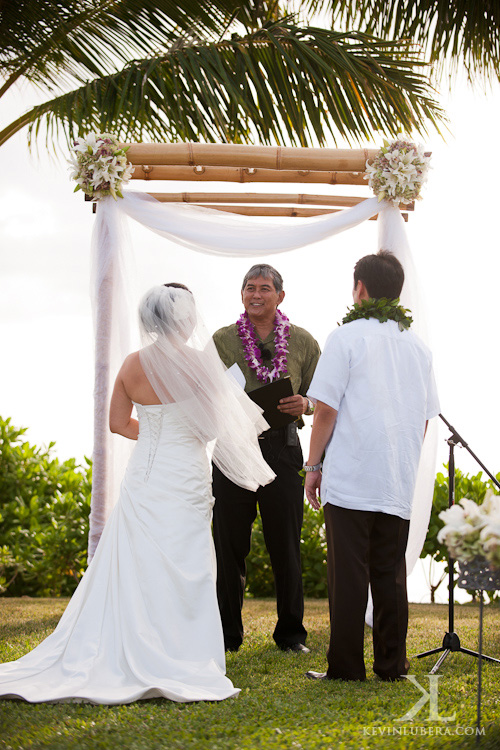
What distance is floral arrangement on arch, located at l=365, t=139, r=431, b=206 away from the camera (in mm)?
4848

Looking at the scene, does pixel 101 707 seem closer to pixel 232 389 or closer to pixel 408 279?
pixel 232 389

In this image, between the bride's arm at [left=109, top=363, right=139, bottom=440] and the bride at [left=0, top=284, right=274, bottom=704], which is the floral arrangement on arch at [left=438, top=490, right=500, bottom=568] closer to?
the bride at [left=0, top=284, right=274, bottom=704]

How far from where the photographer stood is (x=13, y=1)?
24.1 feet

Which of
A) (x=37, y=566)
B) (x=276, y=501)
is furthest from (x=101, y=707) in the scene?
(x=37, y=566)

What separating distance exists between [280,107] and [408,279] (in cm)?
249

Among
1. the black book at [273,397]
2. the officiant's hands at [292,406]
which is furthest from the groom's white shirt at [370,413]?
the officiant's hands at [292,406]

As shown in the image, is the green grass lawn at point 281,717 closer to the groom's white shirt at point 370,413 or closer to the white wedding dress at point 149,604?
the white wedding dress at point 149,604

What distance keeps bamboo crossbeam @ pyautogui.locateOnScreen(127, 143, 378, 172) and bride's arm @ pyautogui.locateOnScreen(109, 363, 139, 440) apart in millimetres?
1710

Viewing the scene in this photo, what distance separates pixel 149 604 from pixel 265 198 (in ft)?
9.37

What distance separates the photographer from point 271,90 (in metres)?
6.61

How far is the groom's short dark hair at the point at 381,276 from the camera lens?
3867mm

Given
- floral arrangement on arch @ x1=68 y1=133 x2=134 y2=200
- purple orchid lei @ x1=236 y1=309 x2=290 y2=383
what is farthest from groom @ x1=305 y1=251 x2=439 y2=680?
floral arrangement on arch @ x1=68 y1=133 x2=134 y2=200

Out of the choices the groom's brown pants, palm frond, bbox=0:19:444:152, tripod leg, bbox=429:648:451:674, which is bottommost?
tripod leg, bbox=429:648:451:674

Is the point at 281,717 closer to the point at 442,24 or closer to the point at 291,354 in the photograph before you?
the point at 291,354
